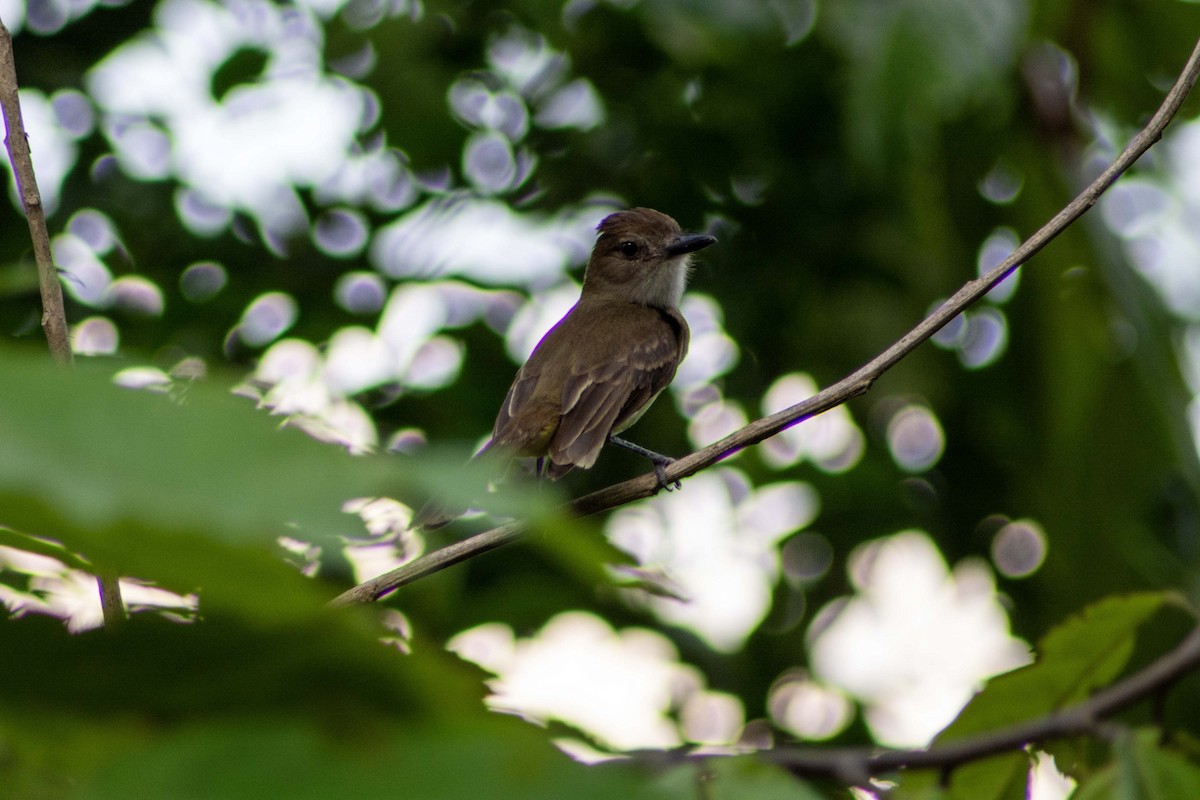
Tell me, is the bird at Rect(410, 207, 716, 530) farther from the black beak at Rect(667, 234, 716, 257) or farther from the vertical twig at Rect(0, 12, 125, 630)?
the vertical twig at Rect(0, 12, 125, 630)

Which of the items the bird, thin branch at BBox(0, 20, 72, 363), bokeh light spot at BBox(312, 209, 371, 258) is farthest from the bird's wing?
thin branch at BBox(0, 20, 72, 363)

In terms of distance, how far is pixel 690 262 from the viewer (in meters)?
6.34

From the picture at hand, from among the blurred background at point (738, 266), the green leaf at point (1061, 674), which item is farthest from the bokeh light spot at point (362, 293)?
the green leaf at point (1061, 674)

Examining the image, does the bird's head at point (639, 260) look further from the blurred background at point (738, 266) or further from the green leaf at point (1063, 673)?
the green leaf at point (1063, 673)

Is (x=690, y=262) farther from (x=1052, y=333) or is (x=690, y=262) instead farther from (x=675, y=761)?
(x=675, y=761)

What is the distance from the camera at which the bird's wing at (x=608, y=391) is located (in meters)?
4.60

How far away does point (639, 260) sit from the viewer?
6.29 meters

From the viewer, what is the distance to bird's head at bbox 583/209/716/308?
6.03 m

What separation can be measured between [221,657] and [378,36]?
15.6 ft

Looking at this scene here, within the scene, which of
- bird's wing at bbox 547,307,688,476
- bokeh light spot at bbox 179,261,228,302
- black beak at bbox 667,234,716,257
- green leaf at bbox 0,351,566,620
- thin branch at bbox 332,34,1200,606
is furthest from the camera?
black beak at bbox 667,234,716,257

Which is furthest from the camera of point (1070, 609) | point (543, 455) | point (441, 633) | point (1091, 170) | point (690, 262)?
point (690, 262)

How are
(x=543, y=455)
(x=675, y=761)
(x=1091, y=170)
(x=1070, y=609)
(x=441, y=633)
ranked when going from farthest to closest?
(x=1091, y=170)
(x=543, y=455)
(x=1070, y=609)
(x=441, y=633)
(x=675, y=761)

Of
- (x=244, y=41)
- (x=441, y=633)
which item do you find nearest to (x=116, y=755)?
(x=441, y=633)

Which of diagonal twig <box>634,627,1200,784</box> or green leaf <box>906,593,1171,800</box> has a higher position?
green leaf <box>906,593,1171,800</box>
